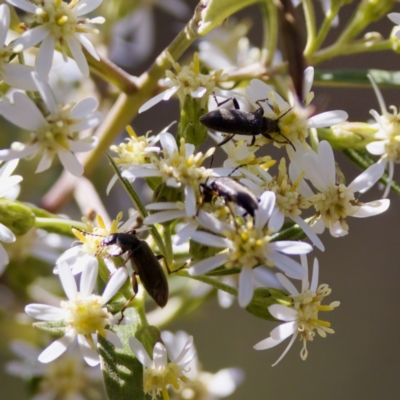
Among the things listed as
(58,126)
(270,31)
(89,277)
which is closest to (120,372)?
(89,277)

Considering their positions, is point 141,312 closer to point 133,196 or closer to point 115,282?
point 115,282

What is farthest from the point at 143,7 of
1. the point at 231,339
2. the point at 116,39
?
the point at 231,339

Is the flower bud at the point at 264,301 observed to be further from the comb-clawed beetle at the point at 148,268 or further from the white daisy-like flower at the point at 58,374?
the white daisy-like flower at the point at 58,374

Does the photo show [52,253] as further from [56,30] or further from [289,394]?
[289,394]

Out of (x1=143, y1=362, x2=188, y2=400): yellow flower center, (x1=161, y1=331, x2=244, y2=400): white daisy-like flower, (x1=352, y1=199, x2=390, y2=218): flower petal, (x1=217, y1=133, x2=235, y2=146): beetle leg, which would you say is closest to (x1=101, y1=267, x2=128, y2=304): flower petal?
(x1=143, y1=362, x2=188, y2=400): yellow flower center

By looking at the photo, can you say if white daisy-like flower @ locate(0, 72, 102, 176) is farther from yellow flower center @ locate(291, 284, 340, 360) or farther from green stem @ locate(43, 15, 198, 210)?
yellow flower center @ locate(291, 284, 340, 360)

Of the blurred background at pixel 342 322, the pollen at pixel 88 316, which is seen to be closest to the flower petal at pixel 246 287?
the pollen at pixel 88 316
